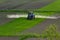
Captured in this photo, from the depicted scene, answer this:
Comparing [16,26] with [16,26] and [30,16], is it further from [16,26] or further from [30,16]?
[30,16]

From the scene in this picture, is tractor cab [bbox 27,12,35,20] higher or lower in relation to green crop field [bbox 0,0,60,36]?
higher

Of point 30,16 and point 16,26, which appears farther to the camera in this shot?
point 30,16

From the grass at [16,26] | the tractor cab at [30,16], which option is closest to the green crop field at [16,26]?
the grass at [16,26]

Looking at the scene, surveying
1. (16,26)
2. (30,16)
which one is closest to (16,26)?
(16,26)

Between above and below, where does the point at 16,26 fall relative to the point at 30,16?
below

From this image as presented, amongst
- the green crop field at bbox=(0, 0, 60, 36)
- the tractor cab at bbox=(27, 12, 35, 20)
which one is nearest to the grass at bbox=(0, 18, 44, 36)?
the green crop field at bbox=(0, 0, 60, 36)

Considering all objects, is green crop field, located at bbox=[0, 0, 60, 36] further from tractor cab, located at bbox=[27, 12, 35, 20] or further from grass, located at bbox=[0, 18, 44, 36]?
tractor cab, located at bbox=[27, 12, 35, 20]

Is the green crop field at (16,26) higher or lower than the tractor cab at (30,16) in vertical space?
lower

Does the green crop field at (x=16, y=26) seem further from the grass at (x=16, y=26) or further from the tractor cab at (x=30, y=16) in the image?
the tractor cab at (x=30, y=16)
